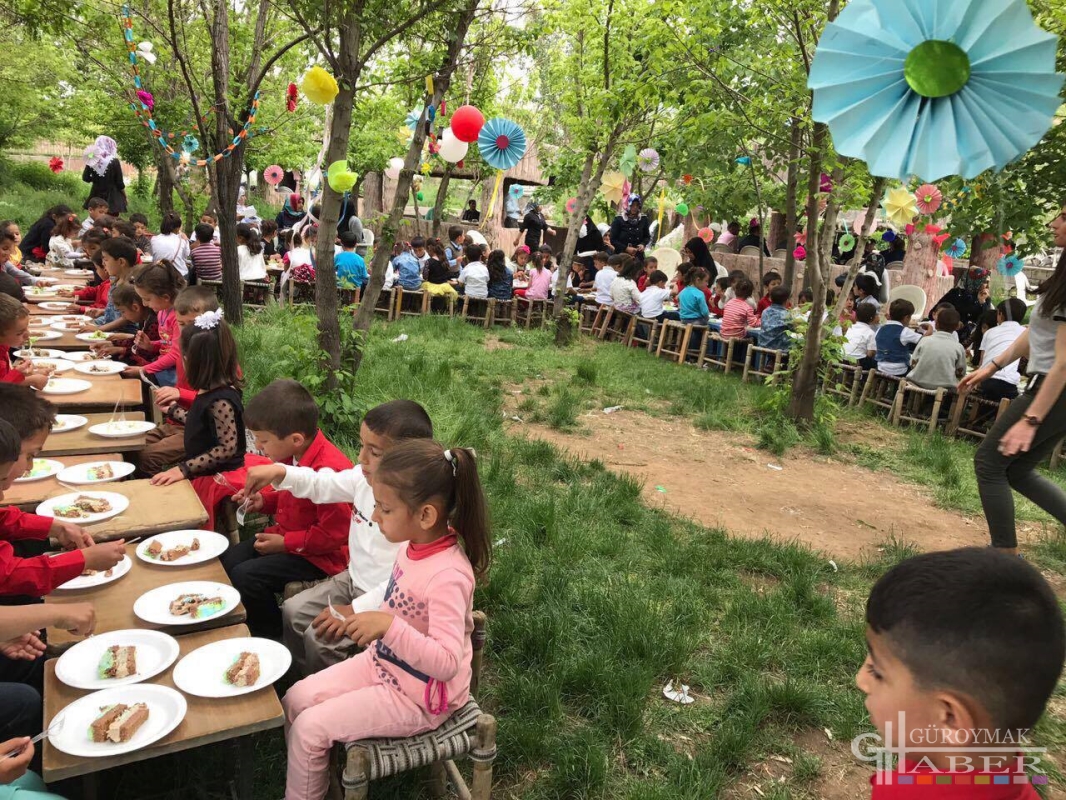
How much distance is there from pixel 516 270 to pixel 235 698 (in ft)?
40.4

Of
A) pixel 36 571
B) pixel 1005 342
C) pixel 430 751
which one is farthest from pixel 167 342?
pixel 1005 342

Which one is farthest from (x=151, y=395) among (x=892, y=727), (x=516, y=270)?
(x=516, y=270)

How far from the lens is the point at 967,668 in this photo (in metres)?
1.25

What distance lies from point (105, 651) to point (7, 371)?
293cm

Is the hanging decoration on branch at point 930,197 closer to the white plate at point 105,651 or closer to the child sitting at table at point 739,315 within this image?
the child sitting at table at point 739,315

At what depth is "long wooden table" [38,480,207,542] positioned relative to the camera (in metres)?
2.68

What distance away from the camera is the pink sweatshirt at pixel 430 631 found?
2.04 m

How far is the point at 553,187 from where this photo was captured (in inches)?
684

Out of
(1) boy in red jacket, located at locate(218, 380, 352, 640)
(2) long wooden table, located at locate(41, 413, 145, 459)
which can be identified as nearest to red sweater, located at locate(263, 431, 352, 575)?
(1) boy in red jacket, located at locate(218, 380, 352, 640)

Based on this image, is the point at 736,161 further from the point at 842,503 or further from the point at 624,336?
the point at 842,503

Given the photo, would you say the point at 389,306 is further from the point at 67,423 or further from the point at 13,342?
the point at 67,423

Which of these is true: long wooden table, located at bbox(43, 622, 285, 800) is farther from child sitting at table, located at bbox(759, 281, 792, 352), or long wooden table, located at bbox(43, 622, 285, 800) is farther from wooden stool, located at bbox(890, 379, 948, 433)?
child sitting at table, located at bbox(759, 281, 792, 352)

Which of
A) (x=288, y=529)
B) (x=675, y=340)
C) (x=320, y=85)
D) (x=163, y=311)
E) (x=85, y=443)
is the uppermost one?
(x=320, y=85)

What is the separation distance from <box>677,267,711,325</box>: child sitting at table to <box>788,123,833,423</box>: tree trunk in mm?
2926
